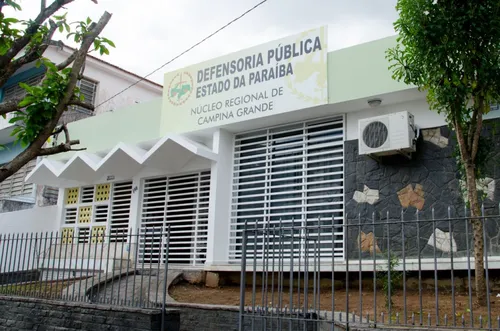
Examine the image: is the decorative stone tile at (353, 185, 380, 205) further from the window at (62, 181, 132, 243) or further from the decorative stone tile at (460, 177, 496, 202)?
the window at (62, 181, 132, 243)

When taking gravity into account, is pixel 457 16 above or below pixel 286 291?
above

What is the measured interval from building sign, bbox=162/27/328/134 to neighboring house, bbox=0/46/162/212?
5692mm

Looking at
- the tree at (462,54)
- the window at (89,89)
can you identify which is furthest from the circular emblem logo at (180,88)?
the window at (89,89)

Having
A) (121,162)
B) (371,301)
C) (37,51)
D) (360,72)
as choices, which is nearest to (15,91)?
(121,162)

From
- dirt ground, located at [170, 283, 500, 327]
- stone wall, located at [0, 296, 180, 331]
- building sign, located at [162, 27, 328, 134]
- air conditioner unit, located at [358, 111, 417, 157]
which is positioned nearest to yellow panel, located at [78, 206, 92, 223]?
building sign, located at [162, 27, 328, 134]

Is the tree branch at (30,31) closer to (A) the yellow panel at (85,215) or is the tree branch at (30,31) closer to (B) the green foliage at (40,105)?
(B) the green foliage at (40,105)

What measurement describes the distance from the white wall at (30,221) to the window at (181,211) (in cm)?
384

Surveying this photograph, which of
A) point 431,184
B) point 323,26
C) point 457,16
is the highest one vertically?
point 323,26

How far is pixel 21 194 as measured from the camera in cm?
1756

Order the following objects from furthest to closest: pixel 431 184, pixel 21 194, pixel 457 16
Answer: pixel 21 194 → pixel 431 184 → pixel 457 16

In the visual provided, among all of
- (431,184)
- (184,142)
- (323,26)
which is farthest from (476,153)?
(184,142)

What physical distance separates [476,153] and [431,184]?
1.58 metres

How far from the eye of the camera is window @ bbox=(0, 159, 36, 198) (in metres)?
17.4

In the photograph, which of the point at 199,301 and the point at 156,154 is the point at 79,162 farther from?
the point at 199,301
